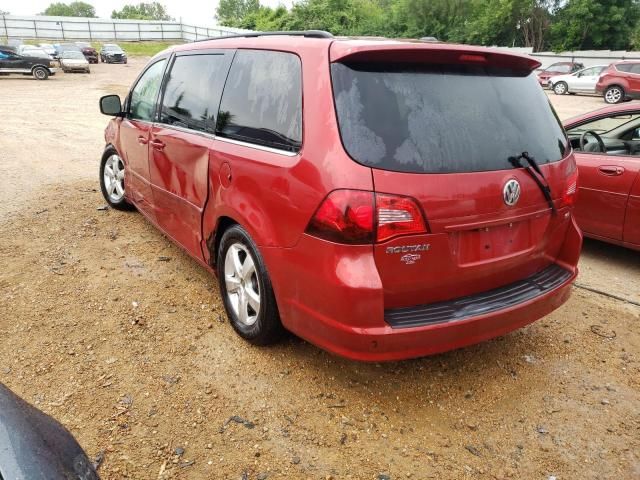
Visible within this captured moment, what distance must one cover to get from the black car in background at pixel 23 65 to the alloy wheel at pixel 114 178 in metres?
25.5

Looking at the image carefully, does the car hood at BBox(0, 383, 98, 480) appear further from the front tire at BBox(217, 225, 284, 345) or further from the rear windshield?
the rear windshield

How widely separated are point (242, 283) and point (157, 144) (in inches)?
62.4

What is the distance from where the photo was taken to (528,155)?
8.95ft

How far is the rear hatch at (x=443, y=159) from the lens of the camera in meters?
2.35

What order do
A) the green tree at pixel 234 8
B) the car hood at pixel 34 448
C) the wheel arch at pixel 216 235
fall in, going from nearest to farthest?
the car hood at pixel 34 448
the wheel arch at pixel 216 235
the green tree at pixel 234 8

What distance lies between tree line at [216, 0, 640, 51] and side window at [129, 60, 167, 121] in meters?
42.9

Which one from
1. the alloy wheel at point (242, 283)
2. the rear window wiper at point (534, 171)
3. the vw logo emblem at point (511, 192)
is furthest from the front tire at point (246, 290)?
the rear window wiper at point (534, 171)

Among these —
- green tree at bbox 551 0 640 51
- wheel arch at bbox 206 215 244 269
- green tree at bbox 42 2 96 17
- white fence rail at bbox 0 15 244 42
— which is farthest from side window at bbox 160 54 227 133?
green tree at bbox 42 2 96 17

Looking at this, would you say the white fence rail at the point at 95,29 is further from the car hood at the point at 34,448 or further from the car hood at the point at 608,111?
the car hood at the point at 34,448

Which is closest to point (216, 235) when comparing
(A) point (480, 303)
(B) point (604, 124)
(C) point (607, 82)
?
(A) point (480, 303)

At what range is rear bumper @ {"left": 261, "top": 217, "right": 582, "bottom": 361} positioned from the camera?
2.32 m

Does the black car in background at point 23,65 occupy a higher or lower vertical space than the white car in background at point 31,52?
lower

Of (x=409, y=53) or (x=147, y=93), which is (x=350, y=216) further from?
(x=147, y=93)

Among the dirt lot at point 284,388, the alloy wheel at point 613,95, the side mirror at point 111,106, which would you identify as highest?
the side mirror at point 111,106
